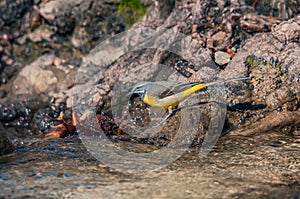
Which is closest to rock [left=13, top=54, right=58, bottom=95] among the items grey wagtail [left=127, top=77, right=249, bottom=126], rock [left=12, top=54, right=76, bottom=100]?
rock [left=12, top=54, right=76, bottom=100]

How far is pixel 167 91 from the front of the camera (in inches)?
234

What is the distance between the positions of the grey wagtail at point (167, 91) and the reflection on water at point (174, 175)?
3.30ft

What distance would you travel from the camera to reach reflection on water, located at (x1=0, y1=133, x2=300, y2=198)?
12.3 feet

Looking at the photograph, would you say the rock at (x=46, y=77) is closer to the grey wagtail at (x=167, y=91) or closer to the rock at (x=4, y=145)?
the grey wagtail at (x=167, y=91)

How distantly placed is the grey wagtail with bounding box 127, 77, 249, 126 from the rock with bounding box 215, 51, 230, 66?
0.49 meters

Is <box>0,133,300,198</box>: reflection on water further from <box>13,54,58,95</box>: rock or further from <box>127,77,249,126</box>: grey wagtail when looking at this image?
<box>13,54,58,95</box>: rock

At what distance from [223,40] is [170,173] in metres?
3.09

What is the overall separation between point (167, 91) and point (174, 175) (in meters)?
1.98

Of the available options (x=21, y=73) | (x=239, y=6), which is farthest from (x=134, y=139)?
(x=21, y=73)

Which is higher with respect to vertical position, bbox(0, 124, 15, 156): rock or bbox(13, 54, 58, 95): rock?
bbox(13, 54, 58, 95): rock

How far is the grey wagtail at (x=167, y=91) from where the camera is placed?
19.1ft

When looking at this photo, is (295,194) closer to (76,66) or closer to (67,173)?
(67,173)

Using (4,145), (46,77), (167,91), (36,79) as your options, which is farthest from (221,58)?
(36,79)

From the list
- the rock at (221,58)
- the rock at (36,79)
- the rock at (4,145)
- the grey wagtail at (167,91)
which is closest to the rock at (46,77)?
the rock at (36,79)
